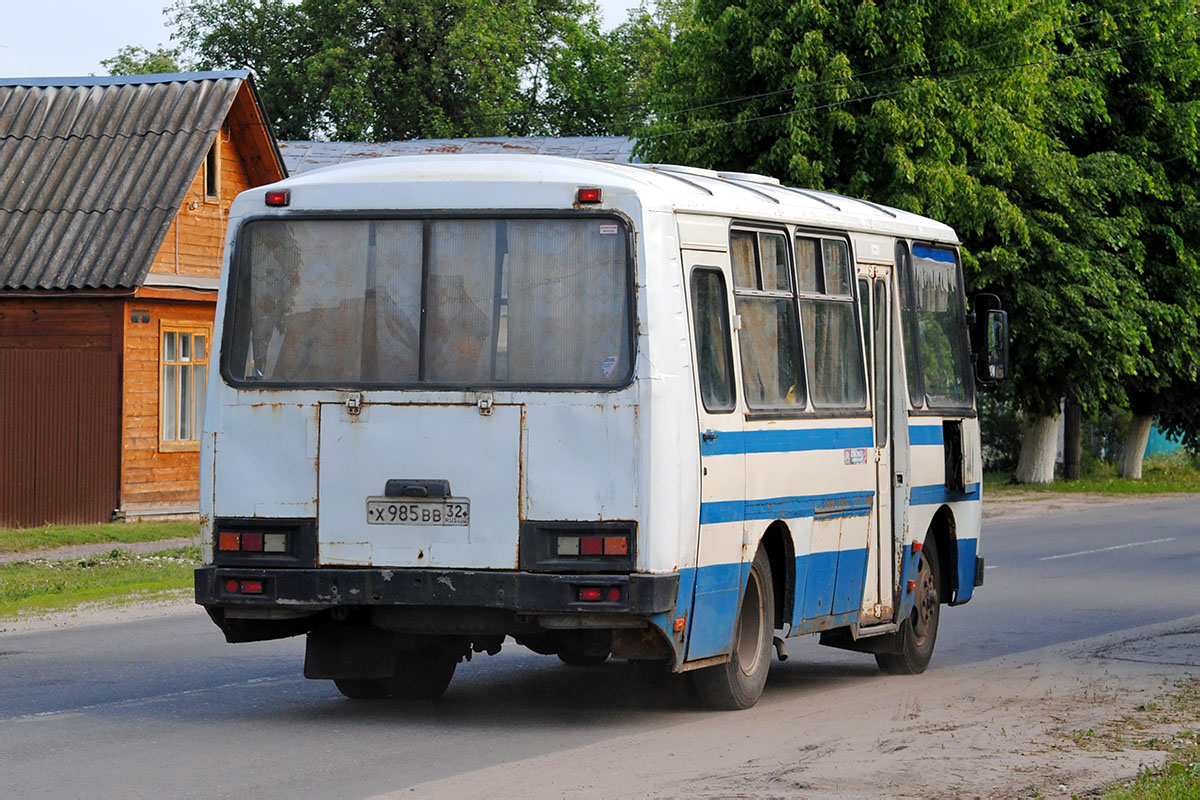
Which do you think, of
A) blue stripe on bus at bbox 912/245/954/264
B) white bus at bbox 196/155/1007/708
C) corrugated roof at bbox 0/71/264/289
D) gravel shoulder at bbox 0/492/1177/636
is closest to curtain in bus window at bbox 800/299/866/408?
white bus at bbox 196/155/1007/708

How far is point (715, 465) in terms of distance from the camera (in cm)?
998

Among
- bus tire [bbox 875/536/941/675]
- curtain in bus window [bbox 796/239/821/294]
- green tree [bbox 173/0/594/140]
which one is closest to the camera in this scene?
curtain in bus window [bbox 796/239/821/294]

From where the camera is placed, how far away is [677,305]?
9773 mm

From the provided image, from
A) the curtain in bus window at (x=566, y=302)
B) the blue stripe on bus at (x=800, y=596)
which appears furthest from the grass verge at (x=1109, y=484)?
the curtain in bus window at (x=566, y=302)

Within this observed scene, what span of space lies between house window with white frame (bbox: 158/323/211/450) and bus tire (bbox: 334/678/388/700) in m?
18.4

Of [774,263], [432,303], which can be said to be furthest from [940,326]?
[432,303]

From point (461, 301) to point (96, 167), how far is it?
20686 mm

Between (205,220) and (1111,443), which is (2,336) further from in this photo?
(1111,443)

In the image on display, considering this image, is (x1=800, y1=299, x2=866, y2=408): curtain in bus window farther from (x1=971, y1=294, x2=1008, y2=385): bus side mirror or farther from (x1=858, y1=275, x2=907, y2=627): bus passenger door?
(x1=971, y1=294, x2=1008, y2=385): bus side mirror

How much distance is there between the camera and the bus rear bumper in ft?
30.7

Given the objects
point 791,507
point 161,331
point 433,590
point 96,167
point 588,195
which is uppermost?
point 96,167

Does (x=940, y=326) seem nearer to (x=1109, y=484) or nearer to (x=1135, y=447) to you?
(x=1109, y=484)

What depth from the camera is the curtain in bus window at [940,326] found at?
42.8 ft

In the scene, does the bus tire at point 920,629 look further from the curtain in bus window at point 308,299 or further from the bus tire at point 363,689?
the curtain in bus window at point 308,299
